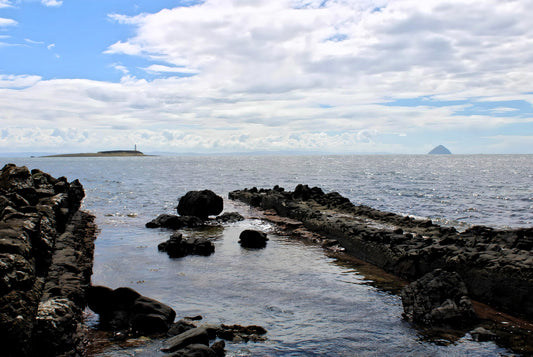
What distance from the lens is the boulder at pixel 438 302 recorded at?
441 inches

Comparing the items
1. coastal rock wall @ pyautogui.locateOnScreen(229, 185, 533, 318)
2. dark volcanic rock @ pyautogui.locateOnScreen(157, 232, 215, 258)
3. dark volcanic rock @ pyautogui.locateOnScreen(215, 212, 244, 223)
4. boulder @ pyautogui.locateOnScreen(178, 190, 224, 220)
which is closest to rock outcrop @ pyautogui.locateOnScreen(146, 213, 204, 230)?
dark volcanic rock @ pyautogui.locateOnScreen(215, 212, 244, 223)

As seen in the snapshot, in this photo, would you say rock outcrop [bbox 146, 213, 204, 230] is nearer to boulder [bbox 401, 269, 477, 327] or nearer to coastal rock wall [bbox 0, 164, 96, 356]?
coastal rock wall [bbox 0, 164, 96, 356]

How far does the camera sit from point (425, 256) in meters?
16.7

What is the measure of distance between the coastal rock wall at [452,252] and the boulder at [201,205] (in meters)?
8.67

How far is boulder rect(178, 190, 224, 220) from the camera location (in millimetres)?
34122

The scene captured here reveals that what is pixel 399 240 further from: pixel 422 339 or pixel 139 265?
pixel 139 265

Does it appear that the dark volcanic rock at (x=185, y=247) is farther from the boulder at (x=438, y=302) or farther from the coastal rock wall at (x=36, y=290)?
the boulder at (x=438, y=302)

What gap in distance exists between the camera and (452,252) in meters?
16.3

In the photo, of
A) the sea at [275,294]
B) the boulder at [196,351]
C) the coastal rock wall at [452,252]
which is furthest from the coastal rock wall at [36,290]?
the coastal rock wall at [452,252]

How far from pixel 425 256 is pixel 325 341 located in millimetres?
8125

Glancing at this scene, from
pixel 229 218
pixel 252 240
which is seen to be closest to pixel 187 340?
pixel 252 240

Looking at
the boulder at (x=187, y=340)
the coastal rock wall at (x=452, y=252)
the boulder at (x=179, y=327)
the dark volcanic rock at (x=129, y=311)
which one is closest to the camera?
the boulder at (x=187, y=340)

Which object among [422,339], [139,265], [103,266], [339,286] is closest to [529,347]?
[422,339]

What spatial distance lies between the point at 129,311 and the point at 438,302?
8.72m
